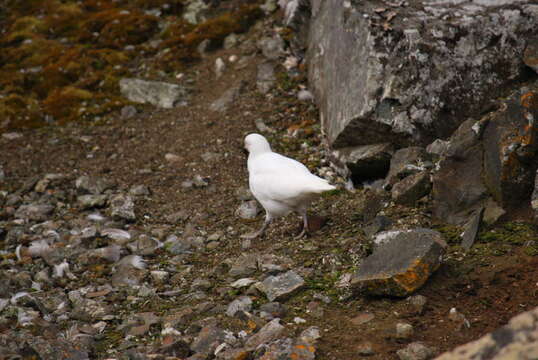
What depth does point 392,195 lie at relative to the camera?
768 cm

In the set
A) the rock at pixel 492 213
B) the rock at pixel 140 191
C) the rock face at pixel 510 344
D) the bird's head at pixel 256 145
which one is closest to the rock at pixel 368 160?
the bird's head at pixel 256 145

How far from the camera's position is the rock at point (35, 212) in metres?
9.91

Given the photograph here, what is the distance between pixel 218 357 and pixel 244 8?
1094cm

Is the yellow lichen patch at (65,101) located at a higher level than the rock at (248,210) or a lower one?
lower

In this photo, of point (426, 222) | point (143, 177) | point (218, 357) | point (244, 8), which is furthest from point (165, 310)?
point (244, 8)

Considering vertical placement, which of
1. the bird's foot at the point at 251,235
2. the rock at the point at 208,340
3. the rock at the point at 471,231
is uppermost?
the rock at the point at 471,231

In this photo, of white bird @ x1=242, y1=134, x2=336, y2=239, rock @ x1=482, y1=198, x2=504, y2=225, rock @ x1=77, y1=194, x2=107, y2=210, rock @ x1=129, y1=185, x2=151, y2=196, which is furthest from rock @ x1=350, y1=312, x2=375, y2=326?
rock @ x1=77, y1=194, x2=107, y2=210

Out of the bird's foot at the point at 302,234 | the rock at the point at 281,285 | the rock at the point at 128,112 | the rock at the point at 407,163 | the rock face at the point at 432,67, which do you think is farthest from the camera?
the rock at the point at 128,112

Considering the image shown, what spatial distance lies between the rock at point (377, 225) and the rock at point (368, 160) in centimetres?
158

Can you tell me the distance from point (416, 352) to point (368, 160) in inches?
168

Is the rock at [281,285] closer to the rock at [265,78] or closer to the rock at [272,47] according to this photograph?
the rock at [265,78]

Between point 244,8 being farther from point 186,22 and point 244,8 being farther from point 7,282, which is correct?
point 7,282

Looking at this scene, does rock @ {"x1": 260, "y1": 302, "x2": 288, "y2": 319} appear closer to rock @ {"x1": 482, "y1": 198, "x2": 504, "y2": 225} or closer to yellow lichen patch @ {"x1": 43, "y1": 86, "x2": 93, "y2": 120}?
rock @ {"x1": 482, "y1": 198, "x2": 504, "y2": 225}

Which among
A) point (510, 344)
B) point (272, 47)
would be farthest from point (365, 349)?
point (272, 47)
